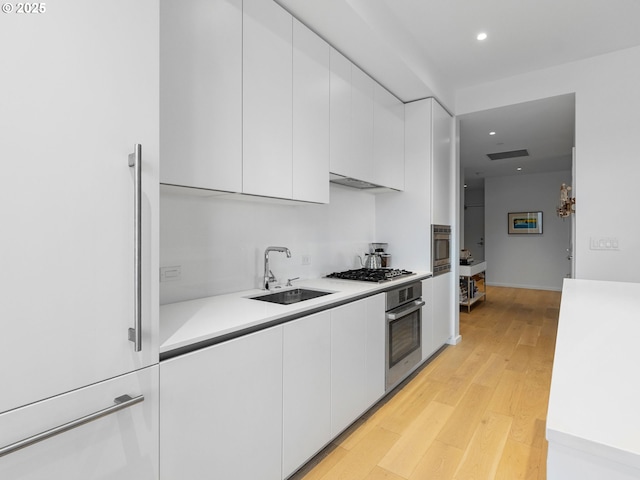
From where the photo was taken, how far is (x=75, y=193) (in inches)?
36.4

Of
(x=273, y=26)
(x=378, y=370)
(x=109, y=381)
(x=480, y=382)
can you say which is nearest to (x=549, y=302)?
(x=480, y=382)

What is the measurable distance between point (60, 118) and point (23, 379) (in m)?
0.66

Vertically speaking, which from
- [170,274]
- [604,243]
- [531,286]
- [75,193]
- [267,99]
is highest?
[267,99]

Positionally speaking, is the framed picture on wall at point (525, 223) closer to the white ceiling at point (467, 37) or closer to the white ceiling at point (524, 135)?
the white ceiling at point (524, 135)

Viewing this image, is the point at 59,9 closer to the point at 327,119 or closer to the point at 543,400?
the point at 327,119

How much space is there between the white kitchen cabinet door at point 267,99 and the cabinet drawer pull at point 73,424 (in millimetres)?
A: 1065

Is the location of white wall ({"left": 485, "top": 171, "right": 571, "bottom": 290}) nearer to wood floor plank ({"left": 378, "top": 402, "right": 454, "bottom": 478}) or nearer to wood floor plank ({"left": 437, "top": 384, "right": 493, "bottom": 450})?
wood floor plank ({"left": 437, "top": 384, "right": 493, "bottom": 450})

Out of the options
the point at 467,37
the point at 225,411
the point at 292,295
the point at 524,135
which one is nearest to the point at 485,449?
the point at 292,295

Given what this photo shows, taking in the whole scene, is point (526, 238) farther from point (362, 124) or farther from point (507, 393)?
point (362, 124)

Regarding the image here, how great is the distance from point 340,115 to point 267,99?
76 cm

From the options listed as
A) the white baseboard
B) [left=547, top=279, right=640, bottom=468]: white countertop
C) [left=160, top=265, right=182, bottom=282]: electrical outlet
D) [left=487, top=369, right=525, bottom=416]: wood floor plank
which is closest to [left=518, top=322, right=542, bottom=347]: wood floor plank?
[left=487, top=369, right=525, bottom=416]: wood floor plank

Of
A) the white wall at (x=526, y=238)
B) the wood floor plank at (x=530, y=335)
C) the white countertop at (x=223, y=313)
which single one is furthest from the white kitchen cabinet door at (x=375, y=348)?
the white wall at (x=526, y=238)

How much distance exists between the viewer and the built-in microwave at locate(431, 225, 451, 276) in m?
3.34

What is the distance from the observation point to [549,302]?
6.18 m
